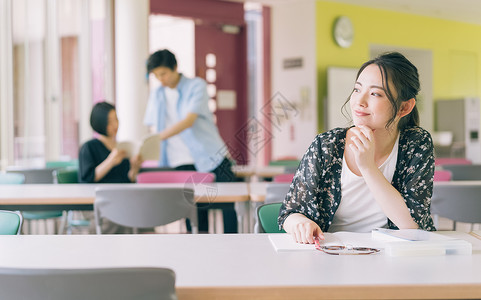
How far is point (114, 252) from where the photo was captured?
1510 mm

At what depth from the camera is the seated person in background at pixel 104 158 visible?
386 centimetres

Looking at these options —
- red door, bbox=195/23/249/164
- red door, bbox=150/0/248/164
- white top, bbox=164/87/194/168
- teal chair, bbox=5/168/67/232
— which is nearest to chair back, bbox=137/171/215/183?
white top, bbox=164/87/194/168

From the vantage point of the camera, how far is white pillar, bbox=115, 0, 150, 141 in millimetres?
6949

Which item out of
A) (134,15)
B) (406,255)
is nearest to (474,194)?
(406,255)

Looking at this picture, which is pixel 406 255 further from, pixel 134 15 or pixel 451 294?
pixel 134 15

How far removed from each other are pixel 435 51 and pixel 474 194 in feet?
27.7

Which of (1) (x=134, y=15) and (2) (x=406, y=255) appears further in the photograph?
(1) (x=134, y=15)

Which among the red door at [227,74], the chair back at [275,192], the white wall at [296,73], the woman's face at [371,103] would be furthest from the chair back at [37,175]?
the white wall at [296,73]

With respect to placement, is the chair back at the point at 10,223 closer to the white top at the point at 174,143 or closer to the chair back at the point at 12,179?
the chair back at the point at 12,179

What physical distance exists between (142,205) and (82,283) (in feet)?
6.32

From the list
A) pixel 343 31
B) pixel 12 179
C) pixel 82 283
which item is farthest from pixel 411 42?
pixel 82 283

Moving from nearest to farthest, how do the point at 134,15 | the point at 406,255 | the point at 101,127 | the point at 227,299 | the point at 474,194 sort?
the point at 227,299
the point at 406,255
the point at 474,194
the point at 101,127
the point at 134,15

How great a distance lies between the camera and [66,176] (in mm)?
4074

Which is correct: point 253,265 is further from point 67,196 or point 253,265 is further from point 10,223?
point 67,196
